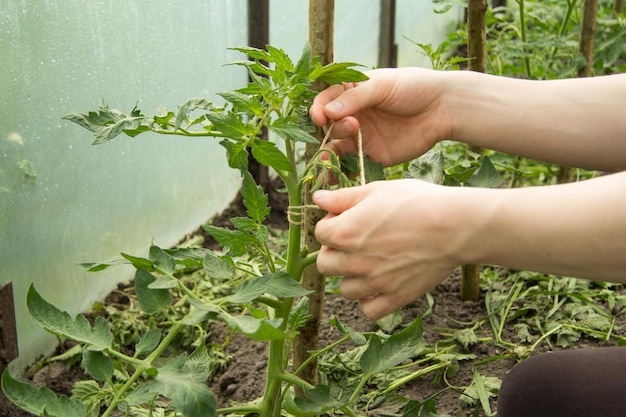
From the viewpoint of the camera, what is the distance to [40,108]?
1348mm

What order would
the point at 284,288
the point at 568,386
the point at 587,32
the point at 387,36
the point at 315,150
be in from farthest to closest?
1. the point at 387,36
2. the point at 587,32
3. the point at 315,150
4. the point at 568,386
5. the point at 284,288

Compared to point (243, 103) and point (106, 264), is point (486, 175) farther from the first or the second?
point (106, 264)

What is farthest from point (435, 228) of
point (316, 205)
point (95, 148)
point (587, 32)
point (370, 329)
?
point (587, 32)

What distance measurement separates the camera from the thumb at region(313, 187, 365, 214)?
2.76 ft

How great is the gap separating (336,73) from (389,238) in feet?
0.66

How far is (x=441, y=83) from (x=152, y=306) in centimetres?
49

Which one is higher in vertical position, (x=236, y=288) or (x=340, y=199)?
(x=340, y=199)

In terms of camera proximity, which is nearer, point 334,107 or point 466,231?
point 466,231

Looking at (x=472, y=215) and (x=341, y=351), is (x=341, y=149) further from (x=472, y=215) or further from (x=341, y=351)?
(x=341, y=351)

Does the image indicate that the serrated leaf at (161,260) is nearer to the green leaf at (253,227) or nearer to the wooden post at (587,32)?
the green leaf at (253,227)

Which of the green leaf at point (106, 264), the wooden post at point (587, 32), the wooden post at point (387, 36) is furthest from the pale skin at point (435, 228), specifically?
the wooden post at point (387, 36)

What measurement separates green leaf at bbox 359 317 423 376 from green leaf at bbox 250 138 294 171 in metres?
0.23

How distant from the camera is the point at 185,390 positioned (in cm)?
74

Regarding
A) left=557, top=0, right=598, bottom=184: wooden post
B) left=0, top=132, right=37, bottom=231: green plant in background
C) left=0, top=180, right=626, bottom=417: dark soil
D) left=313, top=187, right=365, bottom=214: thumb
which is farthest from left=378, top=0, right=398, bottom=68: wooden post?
left=313, top=187, right=365, bottom=214: thumb
